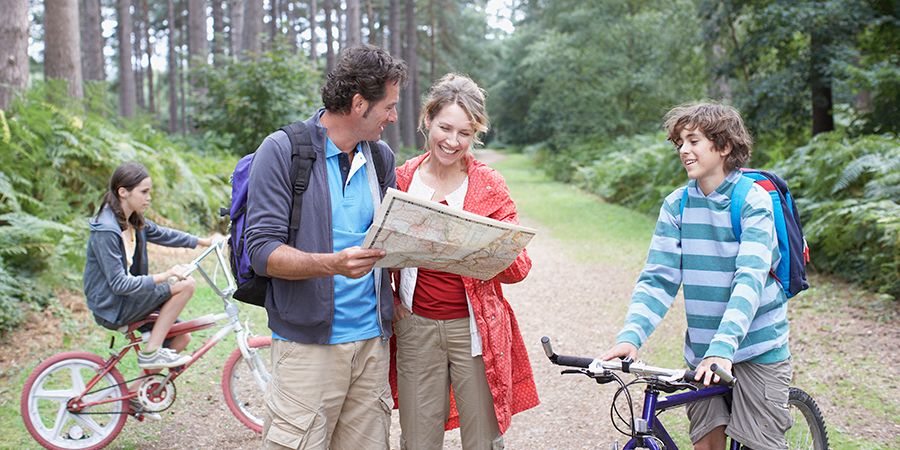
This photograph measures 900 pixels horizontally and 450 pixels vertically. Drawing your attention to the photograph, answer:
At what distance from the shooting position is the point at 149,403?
→ 16.7 ft

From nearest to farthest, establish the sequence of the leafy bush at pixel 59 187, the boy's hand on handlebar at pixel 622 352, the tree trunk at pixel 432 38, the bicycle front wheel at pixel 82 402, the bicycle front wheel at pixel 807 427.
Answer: the boy's hand on handlebar at pixel 622 352, the bicycle front wheel at pixel 807 427, the bicycle front wheel at pixel 82 402, the leafy bush at pixel 59 187, the tree trunk at pixel 432 38

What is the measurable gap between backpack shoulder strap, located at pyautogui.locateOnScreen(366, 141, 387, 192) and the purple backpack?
0.33 m

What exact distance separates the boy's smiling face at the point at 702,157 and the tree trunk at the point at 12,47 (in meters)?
9.09

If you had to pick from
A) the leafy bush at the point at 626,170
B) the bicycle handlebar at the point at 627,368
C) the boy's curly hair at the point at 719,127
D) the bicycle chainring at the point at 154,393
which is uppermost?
the boy's curly hair at the point at 719,127

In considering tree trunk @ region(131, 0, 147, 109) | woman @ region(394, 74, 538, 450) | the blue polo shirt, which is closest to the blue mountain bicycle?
woman @ region(394, 74, 538, 450)

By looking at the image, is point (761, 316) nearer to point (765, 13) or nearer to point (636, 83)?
point (765, 13)

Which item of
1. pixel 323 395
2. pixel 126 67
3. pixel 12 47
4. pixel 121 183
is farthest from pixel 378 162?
pixel 126 67

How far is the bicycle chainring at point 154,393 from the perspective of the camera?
506cm

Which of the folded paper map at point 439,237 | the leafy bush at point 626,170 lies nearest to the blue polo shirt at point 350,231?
the folded paper map at point 439,237

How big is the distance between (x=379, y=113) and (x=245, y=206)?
1.96ft

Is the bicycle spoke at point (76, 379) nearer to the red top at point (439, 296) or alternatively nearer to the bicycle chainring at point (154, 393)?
the bicycle chainring at point (154, 393)

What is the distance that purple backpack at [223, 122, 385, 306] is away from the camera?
278cm

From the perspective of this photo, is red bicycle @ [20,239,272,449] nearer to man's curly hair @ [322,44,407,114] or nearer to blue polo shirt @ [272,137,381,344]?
blue polo shirt @ [272,137,381,344]

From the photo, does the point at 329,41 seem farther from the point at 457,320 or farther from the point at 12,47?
the point at 457,320
